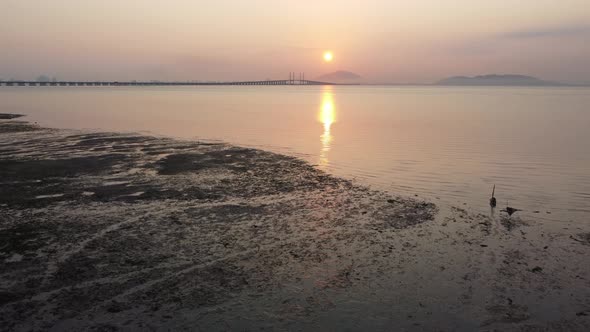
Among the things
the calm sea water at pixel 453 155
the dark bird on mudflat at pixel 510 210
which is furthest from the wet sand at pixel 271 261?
the calm sea water at pixel 453 155

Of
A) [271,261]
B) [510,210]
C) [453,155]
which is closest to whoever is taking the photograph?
[271,261]

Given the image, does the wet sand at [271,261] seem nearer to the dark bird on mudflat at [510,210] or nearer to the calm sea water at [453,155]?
the dark bird on mudflat at [510,210]

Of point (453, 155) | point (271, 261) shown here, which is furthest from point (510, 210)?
point (453, 155)

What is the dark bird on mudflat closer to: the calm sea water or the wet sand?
the wet sand

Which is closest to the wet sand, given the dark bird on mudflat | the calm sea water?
the dark bird on mudflat

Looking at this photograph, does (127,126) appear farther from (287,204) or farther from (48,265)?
(48,265)

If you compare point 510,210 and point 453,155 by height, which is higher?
point 510,210

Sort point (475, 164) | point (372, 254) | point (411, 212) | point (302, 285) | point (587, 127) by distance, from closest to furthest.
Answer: point (302, 285), point (372, 254), point (411, 212), point (475, 164), point (587, 127)

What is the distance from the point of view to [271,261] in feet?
32.0

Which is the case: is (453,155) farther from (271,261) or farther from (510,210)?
(271,261)

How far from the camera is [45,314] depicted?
24.1 feet

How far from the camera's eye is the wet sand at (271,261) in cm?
748

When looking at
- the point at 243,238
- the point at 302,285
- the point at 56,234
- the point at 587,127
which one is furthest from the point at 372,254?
the point at 587,127

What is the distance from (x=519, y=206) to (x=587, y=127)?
35130mm
